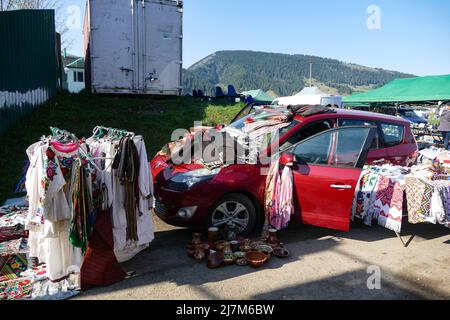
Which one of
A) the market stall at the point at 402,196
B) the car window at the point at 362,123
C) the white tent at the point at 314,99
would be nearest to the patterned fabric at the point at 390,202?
the market stall at the point at 402,196

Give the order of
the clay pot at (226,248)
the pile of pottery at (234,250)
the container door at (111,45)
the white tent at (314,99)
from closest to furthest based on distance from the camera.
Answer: the pile of pottery at (234,250) < the clay pot at (226,248) < the container door at (111,45) < the white tent at (314,99)

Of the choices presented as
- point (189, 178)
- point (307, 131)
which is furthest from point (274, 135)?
point (189, 178)

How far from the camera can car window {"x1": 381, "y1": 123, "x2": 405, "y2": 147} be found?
585 centimetres

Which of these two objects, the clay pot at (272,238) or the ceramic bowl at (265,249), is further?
the clay pot at (272,238)

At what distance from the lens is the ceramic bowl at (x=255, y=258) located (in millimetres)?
3809

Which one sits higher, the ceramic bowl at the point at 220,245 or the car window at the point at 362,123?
the car window at the point at 362,123

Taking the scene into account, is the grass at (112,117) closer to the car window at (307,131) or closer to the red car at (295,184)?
the car window at (307,131)

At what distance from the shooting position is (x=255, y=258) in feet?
12.8

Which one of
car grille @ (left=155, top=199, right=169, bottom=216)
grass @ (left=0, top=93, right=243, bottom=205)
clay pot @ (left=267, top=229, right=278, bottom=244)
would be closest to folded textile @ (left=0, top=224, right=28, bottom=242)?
car grille @ (left=155, top=199, right=169, bottom=216)

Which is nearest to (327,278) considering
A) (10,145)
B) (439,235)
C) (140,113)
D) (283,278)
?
(283,278)

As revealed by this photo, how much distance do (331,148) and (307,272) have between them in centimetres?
181

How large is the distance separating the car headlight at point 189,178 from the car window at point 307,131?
3.72 ft

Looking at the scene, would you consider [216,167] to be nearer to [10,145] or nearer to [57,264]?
[57,264]

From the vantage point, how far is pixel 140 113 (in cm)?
1184
